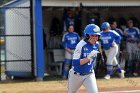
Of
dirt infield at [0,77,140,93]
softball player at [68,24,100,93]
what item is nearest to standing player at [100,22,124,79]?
dirt infield at [0,77,140,93]

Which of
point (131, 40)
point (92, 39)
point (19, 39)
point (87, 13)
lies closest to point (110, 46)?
point (131, 40)

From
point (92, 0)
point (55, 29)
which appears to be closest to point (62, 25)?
point (55, 29)

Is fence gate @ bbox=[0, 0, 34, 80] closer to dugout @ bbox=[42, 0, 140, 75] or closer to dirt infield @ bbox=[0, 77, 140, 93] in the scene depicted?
dirt infield @ bbox=[0, 77, 140, 93]

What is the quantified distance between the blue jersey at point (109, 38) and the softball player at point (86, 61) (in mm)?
7630

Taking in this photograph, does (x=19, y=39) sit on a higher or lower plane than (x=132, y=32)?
lower

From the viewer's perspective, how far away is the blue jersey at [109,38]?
15.7m

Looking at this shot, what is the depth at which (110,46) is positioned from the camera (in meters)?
15.8

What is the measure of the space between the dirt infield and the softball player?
15.9 ft

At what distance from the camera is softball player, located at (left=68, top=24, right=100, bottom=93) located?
7867 mm

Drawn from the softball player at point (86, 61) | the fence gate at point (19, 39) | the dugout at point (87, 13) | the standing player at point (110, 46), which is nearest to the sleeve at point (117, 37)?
the standing player at point (110, 46)

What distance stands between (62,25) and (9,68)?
2862 mm

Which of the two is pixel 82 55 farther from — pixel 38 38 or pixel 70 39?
pixel 70 39

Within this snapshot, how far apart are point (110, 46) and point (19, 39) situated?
3391 millimetres

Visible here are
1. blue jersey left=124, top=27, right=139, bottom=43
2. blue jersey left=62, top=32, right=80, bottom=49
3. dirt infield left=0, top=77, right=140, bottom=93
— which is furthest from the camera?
blue jersey left=124, top=27, right=139, bottom=43
